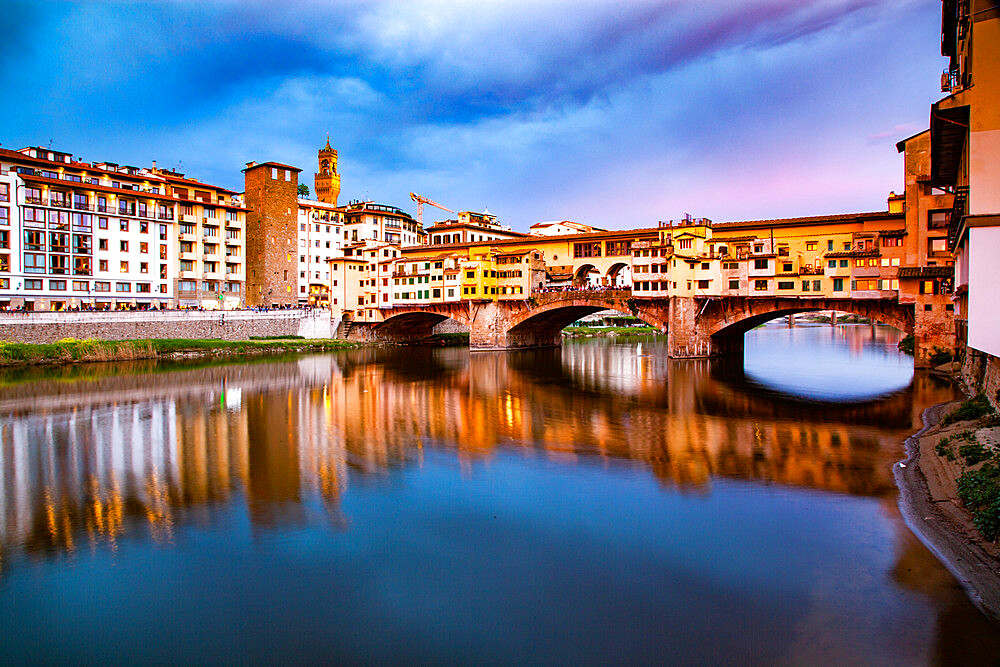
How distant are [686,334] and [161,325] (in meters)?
37.3

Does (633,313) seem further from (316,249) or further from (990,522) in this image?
(990,522)

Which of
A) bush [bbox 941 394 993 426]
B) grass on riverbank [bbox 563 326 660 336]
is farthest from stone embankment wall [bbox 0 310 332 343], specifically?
bush [bbox 941 394 993 426]

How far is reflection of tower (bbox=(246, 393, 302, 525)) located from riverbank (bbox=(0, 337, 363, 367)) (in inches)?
804

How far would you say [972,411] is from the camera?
1886cm

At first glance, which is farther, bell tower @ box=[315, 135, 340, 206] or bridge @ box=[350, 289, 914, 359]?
bell tower @ box=[315, 135, 340, 206]

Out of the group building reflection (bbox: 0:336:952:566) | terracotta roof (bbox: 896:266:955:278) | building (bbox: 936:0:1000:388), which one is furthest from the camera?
terracotta roof (bbox: 896:266:955:278)

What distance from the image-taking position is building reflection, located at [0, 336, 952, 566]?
44.8 ft

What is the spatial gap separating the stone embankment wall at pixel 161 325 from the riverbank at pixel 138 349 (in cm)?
115

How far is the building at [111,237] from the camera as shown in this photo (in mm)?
46062

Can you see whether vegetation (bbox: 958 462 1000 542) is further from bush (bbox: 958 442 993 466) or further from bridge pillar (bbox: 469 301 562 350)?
bridge pillar (bbox: 469 301 562 350)

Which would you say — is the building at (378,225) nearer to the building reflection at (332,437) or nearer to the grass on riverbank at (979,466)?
the building reflection at (332,437)

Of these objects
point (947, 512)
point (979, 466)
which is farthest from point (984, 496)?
point (979, 466)

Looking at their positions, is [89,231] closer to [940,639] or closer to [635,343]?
[635,343]

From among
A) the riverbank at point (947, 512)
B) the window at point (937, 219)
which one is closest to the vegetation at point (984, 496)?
the riverbank at point (947, 512)
